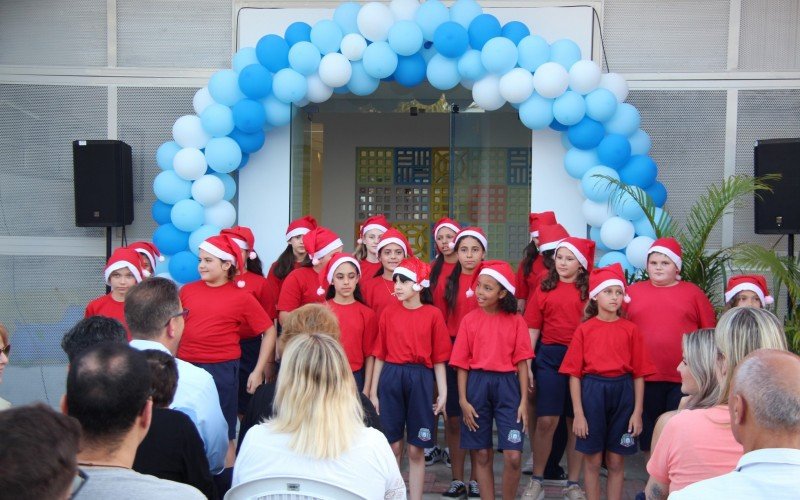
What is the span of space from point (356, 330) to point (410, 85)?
229 cm

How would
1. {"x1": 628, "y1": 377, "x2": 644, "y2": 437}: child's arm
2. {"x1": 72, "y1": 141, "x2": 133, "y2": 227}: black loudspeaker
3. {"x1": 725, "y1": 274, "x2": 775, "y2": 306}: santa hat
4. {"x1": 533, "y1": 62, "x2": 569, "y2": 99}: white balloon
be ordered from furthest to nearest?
1. {"x1": 72, "y1": 141, "x2": 133, "y2": 227}: black loudspeaker
2. {"x1": 533, "y1": 62, "x2": 569, "y2": 99}: white balloon
3. {"x1": 725, "y1": 274, "x2": 775, "y2": 306}: santa hat
4. {"x1": 628, "y1": 377, "x2": 644, "y2": 437}: child's arm

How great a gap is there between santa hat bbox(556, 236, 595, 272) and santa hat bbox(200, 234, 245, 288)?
2.05m

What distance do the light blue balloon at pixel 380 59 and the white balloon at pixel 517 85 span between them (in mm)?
825

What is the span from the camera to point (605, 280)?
16.1 ft

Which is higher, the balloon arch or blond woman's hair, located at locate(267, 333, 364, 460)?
the balloon arch

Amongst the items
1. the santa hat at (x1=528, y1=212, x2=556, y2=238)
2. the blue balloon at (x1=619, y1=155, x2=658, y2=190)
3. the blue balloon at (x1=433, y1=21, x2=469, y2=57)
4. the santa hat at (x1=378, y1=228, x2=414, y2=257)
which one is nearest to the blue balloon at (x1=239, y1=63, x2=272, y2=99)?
the blue balloon at (x1=433, y1=21, x2=469, y2=57)

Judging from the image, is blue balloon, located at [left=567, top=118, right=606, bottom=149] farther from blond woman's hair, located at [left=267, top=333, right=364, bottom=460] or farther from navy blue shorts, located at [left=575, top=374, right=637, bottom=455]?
blond woman's hair, located at [left=267, top=333, right=364, bottom=460]

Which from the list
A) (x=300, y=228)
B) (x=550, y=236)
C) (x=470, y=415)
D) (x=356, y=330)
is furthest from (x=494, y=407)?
(x=300, y=228)

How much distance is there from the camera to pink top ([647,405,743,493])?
8.73 ft

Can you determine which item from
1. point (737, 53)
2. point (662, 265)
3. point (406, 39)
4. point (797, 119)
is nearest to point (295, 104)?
point (406, 39)

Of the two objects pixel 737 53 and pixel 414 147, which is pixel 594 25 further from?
pixel 414 147

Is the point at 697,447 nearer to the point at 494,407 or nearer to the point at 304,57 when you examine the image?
the point at 494,407

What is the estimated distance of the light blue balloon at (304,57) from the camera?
20.5ft

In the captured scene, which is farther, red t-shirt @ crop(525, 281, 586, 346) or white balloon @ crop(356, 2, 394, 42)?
white balloon @ crop(356, 2, 394, 42)
